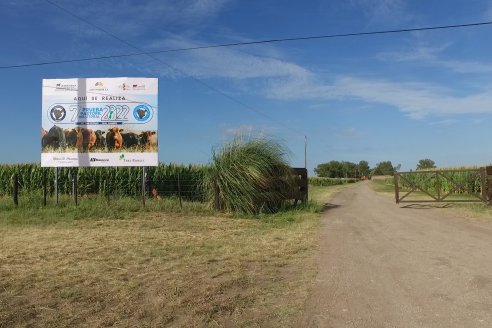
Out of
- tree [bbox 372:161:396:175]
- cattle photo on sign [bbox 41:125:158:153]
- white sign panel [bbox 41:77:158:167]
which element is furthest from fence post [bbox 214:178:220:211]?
tree [bbox 372:161:396:175]

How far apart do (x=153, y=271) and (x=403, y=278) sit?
3864 mm

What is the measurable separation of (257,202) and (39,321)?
36.7 ft

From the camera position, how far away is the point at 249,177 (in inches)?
619

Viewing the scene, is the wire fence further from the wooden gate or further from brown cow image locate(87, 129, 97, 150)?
the wooden gate

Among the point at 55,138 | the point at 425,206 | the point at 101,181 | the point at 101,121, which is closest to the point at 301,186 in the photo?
the point at 425,206

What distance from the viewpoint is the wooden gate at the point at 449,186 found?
1938cm

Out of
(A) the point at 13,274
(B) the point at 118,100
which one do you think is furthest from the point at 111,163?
(A) the point at 13,274

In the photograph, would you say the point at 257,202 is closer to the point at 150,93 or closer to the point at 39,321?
the point at 150,93

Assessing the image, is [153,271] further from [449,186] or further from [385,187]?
[385,187]

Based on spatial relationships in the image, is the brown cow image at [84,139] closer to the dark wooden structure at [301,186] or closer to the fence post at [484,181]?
the dark wooden structure at [301,186]

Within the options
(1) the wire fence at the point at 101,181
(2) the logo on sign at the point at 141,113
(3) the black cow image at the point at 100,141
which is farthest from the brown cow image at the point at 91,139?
(1) the wire fence at the point at 101,181

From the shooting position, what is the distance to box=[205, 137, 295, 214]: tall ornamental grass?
15.8 metres

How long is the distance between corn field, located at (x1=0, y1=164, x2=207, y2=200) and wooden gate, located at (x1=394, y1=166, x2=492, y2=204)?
9.81 metres

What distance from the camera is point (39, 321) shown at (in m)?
5.06
